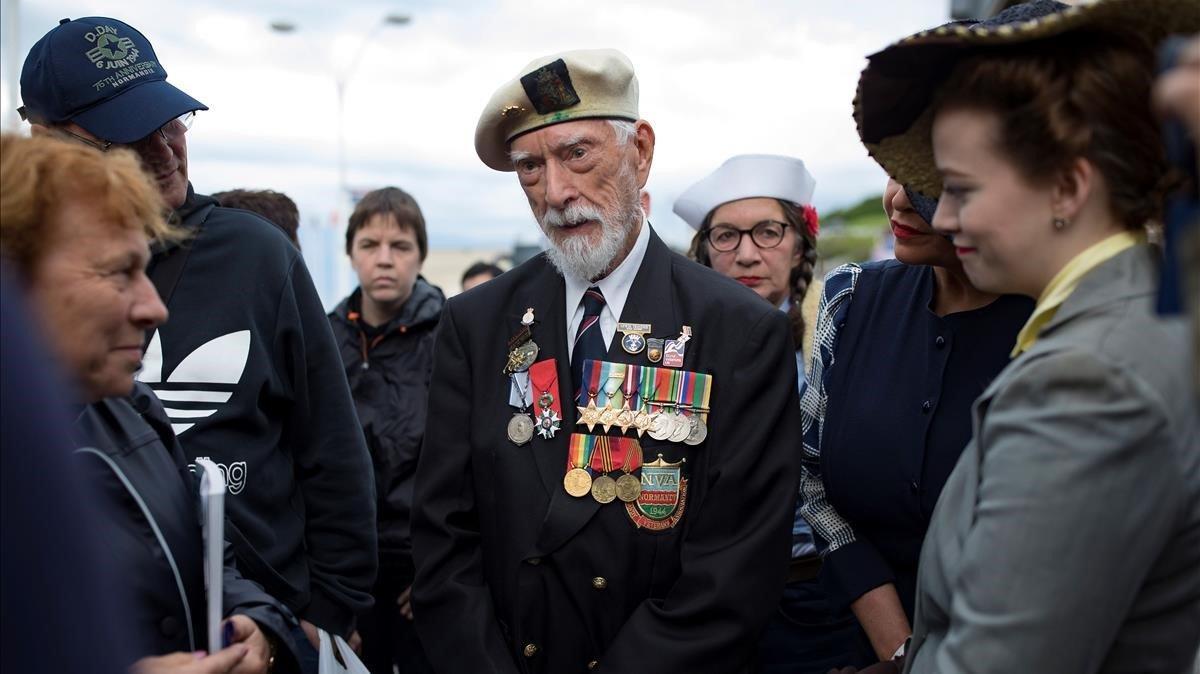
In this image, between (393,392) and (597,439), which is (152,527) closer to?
(597,439)

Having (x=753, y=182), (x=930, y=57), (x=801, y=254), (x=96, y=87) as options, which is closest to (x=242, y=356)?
(x=96, y=87)

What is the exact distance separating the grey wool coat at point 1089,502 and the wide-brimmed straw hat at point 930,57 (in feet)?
1.14

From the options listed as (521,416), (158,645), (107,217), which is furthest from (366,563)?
(107,217)

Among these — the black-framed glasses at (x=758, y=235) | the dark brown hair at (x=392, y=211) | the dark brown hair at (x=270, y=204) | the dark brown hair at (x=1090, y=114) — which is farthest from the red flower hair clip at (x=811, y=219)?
the dark brown hair at (x=1090, y=114)

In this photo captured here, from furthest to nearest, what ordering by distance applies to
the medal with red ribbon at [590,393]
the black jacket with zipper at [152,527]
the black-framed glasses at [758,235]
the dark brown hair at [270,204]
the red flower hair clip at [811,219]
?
the dark brown hair at [270,204]
the red flower hair clip at [811,219]
the black-framed glasses at [758,235]
the medal with red ribbon at [590,393]
the black jacket with zipper at [152,527]

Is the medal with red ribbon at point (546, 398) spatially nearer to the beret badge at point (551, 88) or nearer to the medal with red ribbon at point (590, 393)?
the medal with red ribbon at point (590, 393)

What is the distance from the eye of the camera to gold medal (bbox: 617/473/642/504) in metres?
2.55

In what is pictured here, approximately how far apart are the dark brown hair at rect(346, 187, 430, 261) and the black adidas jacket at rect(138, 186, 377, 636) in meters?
2.38

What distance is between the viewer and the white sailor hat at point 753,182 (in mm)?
4289

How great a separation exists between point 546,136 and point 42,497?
1870 millimetres

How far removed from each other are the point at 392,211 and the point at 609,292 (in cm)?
295

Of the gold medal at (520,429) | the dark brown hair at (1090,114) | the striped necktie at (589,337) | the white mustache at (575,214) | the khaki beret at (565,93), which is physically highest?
the khaki beret at (565,93)

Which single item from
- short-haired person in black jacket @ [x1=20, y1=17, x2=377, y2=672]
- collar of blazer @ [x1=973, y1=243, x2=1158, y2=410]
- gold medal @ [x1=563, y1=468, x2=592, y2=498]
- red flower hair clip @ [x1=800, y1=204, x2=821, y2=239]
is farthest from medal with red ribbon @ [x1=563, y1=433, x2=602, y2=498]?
red flower hair clip @ [x1=800, y1=204, x2=821, y2=239]

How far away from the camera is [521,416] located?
2.69m
